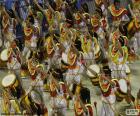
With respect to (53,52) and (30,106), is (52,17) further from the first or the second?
(30,106)

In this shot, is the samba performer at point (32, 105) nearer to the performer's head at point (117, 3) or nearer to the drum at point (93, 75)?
the drum at point (93, 75)

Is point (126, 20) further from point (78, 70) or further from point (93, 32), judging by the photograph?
point (78, 70)

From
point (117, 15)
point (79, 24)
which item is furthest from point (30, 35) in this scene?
point (117, 15)

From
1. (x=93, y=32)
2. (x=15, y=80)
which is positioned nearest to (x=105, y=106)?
(x=15, y=80)

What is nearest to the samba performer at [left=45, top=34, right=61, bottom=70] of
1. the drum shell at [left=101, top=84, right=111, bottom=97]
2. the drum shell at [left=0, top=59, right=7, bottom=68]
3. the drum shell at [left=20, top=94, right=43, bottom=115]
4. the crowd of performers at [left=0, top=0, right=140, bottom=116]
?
the crowd of performers at [left=0, top=0, right=140, bottom=116]

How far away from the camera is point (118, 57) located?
1862 cm

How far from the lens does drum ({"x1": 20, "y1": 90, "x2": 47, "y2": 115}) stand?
16281mm

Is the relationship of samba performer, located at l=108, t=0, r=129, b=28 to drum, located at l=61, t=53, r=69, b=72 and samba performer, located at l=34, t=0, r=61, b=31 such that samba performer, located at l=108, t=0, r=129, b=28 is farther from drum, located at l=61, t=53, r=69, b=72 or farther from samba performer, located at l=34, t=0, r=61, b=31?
drum, located at l=61, t=53, r=69, b=72

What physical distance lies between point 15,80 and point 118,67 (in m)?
3.31

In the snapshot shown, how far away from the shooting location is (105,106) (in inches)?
656

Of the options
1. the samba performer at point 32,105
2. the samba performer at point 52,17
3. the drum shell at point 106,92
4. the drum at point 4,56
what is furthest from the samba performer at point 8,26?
the drum shell at point 106,92

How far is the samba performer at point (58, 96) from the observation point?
16641 mm

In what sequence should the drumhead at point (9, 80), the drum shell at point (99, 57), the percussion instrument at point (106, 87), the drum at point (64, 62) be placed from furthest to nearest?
the drum shell at point (99, 57)
the drum at point (64, 62)
the drumhead at point (9, 80)
the percussion instrument at point (106, 87)

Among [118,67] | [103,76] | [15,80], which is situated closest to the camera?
[103,76]
